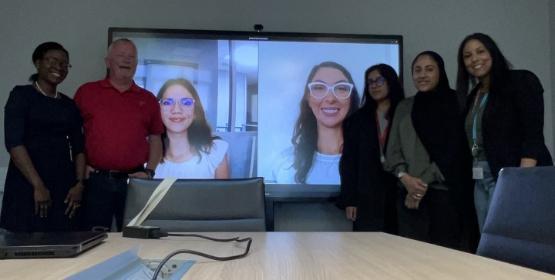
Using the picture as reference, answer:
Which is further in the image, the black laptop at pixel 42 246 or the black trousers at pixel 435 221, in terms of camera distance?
the black trousers at pixel 435 221

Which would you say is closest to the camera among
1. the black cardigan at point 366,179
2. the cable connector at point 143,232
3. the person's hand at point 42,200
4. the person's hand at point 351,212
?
the cable connector at point 143,232

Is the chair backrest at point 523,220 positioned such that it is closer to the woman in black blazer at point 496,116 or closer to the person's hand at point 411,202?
the woman in black blazer at point 496,116

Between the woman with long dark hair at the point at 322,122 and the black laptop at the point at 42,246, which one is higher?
the woman with long dark hair at the point at 322,122

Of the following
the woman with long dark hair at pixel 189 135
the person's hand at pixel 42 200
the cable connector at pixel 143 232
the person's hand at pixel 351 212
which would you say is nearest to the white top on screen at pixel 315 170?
the person's hand at pixel 351 212

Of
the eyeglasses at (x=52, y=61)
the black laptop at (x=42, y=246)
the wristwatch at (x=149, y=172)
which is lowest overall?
the black laptop at (x=42, y=246)

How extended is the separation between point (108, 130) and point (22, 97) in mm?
454

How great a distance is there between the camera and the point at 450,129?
2.48m

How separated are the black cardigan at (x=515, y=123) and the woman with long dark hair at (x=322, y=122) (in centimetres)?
98

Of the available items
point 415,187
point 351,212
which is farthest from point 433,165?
point 351,212

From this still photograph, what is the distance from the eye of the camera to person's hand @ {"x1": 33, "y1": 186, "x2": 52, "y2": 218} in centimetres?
228

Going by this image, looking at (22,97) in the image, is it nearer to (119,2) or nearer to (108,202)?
(108,202)

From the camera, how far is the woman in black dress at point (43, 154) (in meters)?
A: 2.31

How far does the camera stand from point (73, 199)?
2.43m

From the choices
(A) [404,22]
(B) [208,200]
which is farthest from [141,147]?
(A) [404,22]
